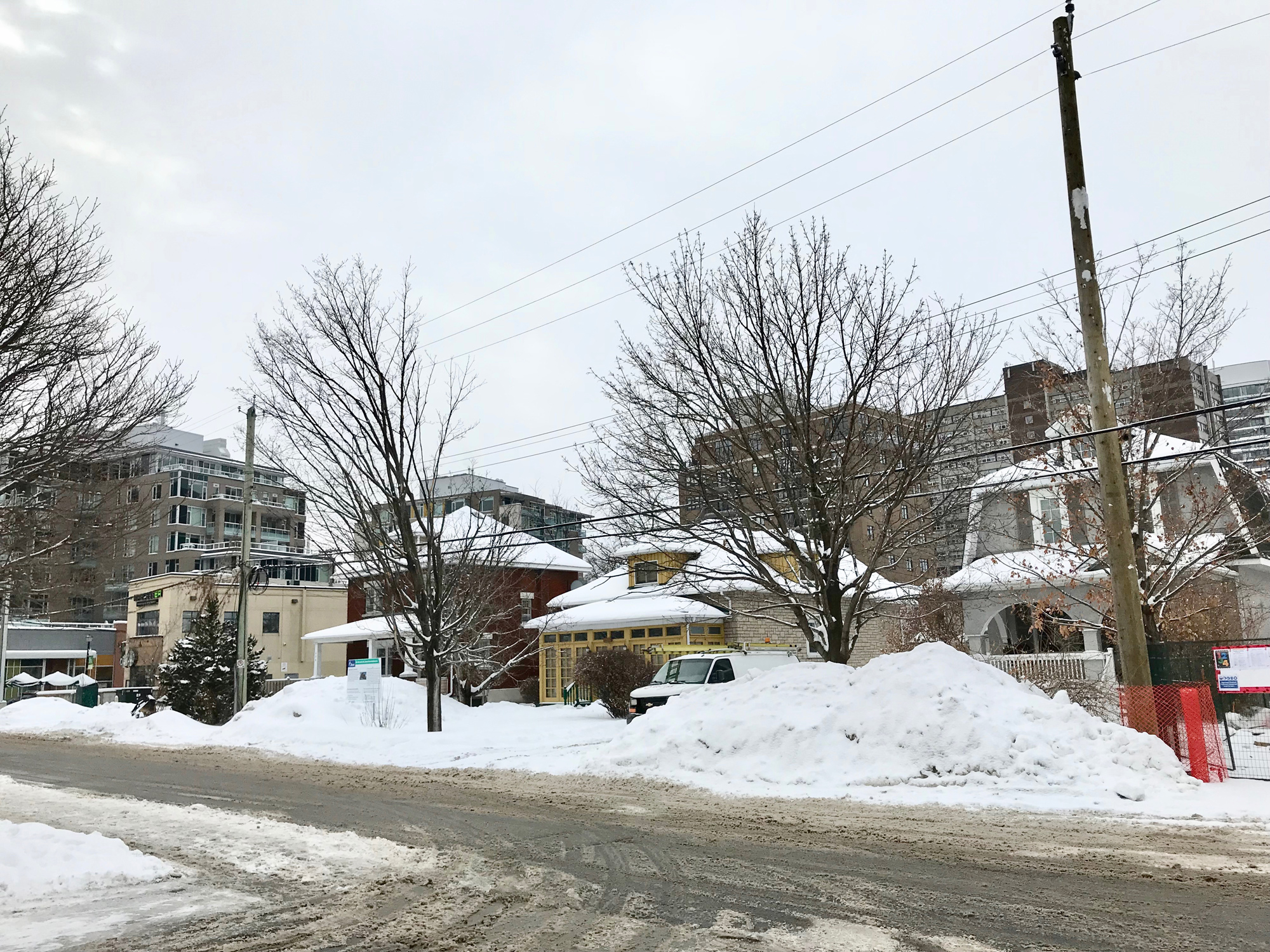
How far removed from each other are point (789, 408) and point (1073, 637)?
19.1 meters

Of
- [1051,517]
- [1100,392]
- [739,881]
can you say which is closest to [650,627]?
[1051,517]

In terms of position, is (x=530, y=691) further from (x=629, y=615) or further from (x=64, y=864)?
(x=64, y=864)

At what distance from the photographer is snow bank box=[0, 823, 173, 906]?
25.7ft

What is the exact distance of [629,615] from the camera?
34.2 meters

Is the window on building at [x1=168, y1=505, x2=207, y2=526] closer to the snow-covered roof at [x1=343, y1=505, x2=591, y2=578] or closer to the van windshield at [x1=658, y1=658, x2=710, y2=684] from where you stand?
the snow-covered roof at [x1=343, y1=505, x2=591, y2=578]

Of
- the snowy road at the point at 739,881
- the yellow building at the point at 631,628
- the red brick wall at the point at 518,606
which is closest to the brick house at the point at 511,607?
the red brick wall at the point at 518,606

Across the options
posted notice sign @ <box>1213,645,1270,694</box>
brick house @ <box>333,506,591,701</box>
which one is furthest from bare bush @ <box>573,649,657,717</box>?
posted notice sign @ <box>1213,645,1270,694</box>

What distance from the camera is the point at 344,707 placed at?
2498 centimetres

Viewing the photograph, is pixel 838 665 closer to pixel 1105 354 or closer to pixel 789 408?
pixel 789 408

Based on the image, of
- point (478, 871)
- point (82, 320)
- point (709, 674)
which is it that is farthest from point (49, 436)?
point (709, 674)

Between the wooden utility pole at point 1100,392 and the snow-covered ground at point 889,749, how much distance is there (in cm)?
129

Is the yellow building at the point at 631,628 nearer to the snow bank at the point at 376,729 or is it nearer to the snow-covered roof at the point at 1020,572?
the snow bank at the point at 376,729

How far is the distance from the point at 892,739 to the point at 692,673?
9328 millimetres

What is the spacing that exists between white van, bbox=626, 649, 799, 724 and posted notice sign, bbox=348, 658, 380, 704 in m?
6.87
